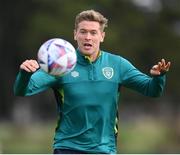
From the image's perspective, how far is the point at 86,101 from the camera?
8883 mm

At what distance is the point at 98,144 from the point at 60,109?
0.53m

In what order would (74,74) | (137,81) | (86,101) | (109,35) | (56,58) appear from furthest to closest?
(109,35), (137,81), (74,74), (86,101), (56,58)

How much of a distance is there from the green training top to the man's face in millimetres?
107

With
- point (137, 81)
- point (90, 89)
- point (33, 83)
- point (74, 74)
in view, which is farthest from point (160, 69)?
point (33, 83)

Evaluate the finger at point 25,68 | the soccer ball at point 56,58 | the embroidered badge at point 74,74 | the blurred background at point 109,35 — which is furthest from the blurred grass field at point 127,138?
the finger at point 25,68

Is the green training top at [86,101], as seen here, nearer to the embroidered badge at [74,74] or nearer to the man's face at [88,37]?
the embroidered badge at [74,74]

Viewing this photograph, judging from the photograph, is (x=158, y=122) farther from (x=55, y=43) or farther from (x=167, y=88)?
Answer: (x=55, y=43)

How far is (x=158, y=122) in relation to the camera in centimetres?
4084

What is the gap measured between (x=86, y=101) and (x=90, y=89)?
0.45 feet

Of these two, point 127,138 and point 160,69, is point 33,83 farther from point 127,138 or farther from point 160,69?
point 127,138

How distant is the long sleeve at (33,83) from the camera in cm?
859

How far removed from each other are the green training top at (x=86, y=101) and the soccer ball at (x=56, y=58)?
29 cm

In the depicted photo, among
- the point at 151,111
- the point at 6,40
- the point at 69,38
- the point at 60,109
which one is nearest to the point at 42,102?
the point at 151,111

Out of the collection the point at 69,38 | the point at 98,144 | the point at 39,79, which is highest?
the point at 69,38
